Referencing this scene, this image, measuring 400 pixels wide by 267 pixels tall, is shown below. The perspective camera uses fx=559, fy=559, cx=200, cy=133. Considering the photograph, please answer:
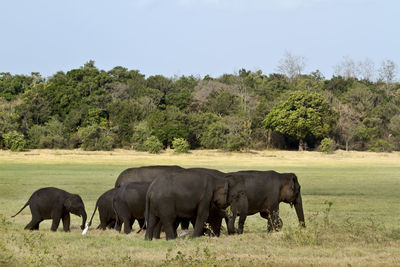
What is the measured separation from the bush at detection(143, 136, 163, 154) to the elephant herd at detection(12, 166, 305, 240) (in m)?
43.7

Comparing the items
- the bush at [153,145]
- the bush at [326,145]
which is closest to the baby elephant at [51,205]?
the bush at [153,145]

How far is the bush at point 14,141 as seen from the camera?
57.9 meters

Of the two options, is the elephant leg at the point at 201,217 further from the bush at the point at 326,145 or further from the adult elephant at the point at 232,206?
the bush at the point at 326,145

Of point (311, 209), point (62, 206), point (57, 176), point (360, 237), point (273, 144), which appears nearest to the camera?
point (360, 237)

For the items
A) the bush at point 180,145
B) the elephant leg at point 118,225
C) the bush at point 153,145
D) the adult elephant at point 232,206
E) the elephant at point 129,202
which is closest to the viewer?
Answer: the adult elephant at point 232,206

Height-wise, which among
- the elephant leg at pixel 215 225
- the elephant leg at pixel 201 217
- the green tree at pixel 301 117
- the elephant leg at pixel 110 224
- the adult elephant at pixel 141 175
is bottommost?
the elephant leg at pixel 110 224

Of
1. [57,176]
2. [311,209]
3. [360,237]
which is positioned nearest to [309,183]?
[311,209]

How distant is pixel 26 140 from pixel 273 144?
30051mm

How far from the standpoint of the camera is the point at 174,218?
11.8 m

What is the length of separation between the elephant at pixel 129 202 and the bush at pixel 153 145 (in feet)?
149

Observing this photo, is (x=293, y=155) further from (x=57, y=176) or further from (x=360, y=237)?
(x=360, y=237)

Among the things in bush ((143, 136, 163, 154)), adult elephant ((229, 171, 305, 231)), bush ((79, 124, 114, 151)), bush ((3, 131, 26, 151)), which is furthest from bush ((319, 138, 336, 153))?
adult elephant ((229, 171, 305, 231))

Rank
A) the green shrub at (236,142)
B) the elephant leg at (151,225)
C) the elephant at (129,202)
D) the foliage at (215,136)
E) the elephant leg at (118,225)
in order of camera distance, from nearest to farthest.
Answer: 1. the elephant leg at (151,225)
2. the elephant at (129,202)
3. the elephant leg at (118,225)
4. the green shrub at (236,142)
5. the foliage at (215,136)

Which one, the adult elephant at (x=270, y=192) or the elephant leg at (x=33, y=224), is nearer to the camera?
the elephant leg at (x=33, y=224)
